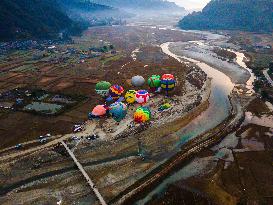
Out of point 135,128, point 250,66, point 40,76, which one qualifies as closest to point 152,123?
point 135,128

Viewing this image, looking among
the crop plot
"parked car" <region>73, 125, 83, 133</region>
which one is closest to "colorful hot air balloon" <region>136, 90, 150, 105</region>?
the crop plot

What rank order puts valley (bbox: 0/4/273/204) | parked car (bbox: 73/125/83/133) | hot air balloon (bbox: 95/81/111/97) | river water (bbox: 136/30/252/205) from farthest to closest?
1. hot air balloon (bbox: 95/81/111/97)
2. parked car (bbox: 73/125/83/133)
3. river water (bbox: 136/30/252/205)
4. valley (bbox: 0/4/273/204)

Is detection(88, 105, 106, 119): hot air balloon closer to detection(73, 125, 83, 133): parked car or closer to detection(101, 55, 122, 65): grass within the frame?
detection(73, 125, 83, 133): parked car

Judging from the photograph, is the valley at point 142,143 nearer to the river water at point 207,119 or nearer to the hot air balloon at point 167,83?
the river water at point 207,119

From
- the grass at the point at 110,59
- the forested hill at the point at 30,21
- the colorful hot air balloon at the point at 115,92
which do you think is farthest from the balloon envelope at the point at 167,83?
the forested hill at the point at 30,21

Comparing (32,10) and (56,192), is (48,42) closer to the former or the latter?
(32,10)

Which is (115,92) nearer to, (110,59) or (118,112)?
(118,112)

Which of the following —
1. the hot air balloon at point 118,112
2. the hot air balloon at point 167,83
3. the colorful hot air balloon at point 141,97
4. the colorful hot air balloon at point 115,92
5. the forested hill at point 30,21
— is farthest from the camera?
the forested hill at point 30,21
